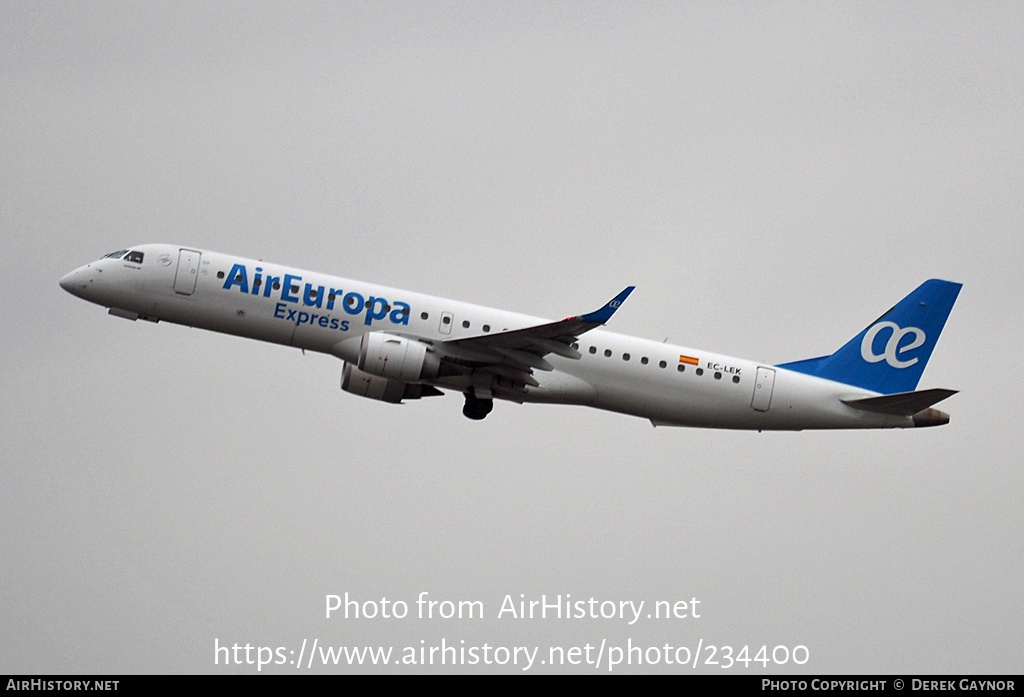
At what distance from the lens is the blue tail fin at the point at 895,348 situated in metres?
50.9

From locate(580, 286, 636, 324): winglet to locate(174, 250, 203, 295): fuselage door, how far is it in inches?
513

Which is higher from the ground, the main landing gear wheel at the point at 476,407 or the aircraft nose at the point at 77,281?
the aircraft nose at the point at 77,281

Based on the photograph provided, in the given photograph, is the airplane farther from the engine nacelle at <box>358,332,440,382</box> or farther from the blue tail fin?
the blue tail fin

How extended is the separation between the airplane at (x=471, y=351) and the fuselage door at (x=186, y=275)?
3cm

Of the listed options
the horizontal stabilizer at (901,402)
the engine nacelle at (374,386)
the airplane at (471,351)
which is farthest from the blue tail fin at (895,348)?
the engine nacelle at (374,386)

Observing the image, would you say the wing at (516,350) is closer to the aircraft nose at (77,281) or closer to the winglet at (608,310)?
the winglet at (608,310)

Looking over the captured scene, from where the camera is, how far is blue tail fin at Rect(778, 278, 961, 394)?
50.9 metres

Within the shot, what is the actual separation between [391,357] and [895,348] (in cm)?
1950

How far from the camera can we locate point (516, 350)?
4572 cm

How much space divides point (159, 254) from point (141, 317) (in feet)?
7.30

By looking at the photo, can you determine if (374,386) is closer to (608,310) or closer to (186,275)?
(186,275)

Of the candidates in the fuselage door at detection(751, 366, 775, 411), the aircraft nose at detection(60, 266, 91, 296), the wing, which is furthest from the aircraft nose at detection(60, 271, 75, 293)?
the fuselage door at detection(751, 366, 775, 411)

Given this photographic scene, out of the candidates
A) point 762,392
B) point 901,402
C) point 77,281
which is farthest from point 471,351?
point 901,402

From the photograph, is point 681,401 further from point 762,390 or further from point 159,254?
point 159,254
